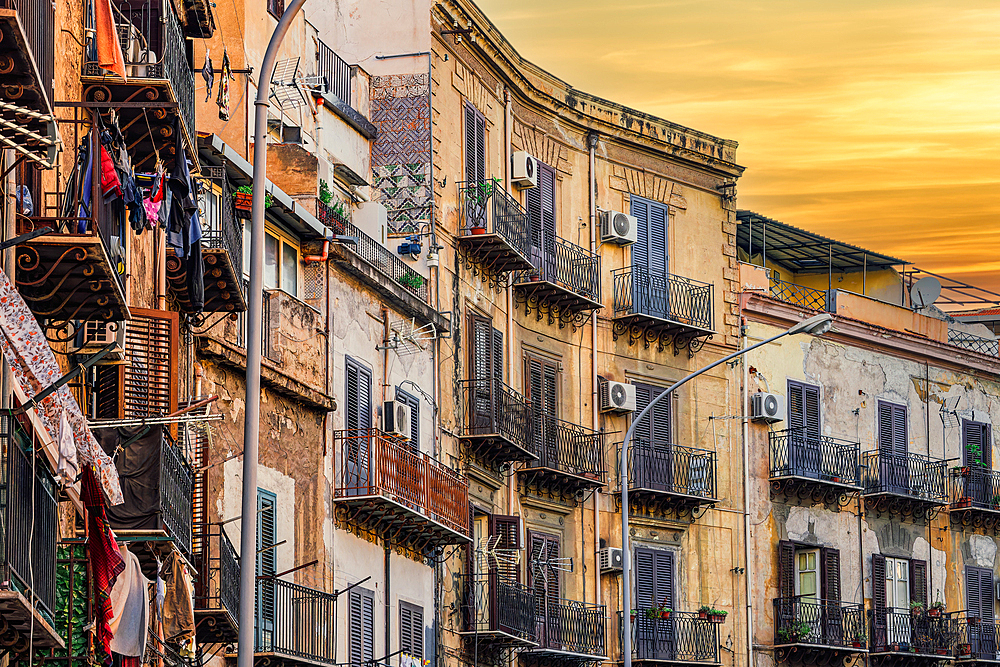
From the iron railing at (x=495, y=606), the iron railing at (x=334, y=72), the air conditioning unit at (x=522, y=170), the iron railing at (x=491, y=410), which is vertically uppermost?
the iron railing at (x=334, y=72)

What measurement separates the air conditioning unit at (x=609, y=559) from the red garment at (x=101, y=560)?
2592cm

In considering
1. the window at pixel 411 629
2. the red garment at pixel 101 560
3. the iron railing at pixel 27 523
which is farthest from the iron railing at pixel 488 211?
the iron railing at pixel 27 523

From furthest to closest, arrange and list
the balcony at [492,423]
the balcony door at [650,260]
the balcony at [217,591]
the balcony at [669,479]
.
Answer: the balcony door at [650,260] → the balcony at [669,479] → the balcony at [492,423] → the balcony at [217,591]

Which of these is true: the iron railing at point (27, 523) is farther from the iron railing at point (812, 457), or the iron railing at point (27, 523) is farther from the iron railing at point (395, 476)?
the iron railing at point (812, 457)

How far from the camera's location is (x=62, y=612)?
19203mm

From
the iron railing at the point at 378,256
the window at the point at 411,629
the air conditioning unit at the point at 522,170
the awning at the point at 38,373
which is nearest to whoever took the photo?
the awning at the point at 38,373

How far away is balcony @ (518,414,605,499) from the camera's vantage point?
1683 inches

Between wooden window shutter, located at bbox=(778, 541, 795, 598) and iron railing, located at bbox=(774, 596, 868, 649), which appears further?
wooden window shutter, located at bbox=(778, 541, 795, 598)

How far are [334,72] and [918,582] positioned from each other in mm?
24643

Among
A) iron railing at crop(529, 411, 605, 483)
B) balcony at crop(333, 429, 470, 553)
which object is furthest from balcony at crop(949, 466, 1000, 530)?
balcony at crop(333, 429, 470, 553)

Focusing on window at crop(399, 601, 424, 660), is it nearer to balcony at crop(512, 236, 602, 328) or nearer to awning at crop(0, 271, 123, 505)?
balcony at crop(512, 236, 602, 328)

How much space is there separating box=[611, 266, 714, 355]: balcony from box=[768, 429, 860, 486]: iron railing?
137 inches

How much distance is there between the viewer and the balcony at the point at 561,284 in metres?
43.9

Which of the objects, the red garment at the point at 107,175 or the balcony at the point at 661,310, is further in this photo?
the balcony at the point at 661,310
